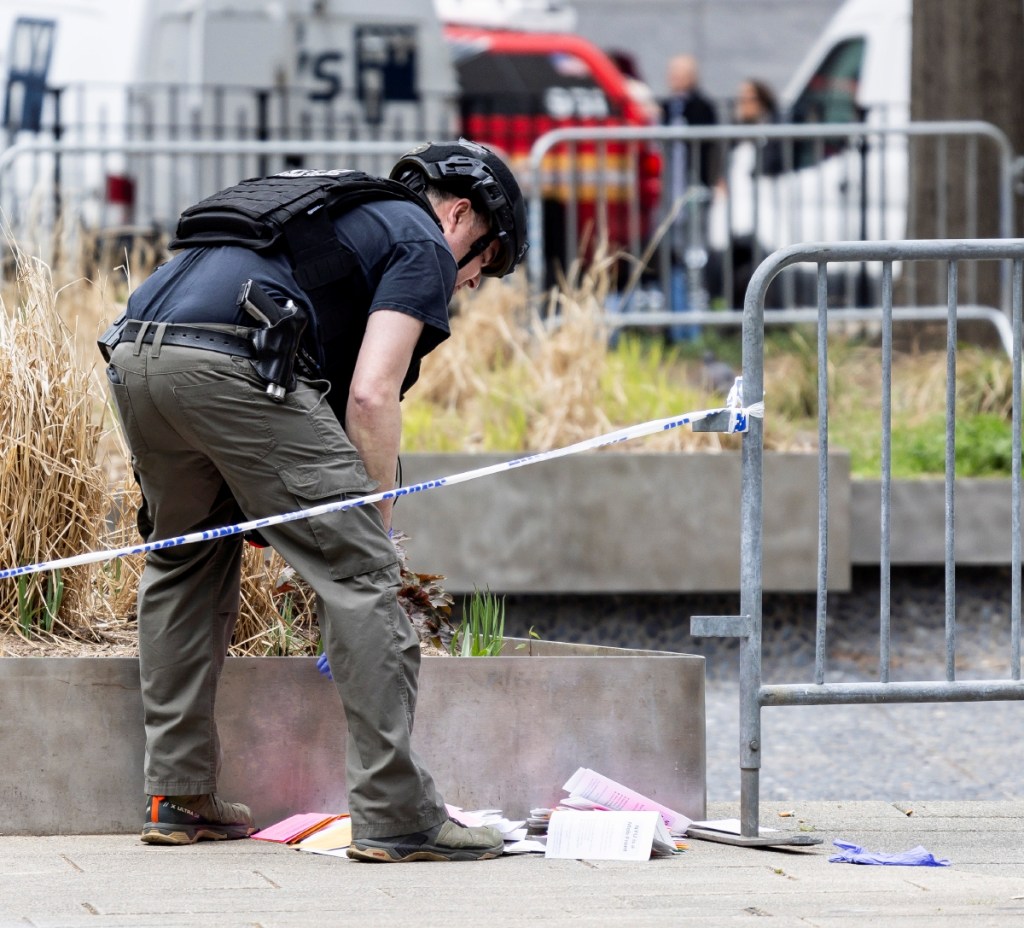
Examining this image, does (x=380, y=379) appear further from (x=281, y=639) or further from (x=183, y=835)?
(x=183, y=835)

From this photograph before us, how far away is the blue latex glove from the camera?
166 inches

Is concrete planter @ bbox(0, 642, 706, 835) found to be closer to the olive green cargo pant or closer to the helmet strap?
the olive green cargo pant

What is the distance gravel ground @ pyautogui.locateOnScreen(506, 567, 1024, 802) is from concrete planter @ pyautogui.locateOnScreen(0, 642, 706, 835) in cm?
128

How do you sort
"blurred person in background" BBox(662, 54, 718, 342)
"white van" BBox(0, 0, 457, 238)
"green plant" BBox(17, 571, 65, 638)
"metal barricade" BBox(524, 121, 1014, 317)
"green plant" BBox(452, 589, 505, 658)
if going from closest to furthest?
"green plant" BBox(17, 571, 65, 638), "green plant" BBox(452, 589, 505, 658), "metal barricade" BBox(524, 121, 1014, 317), "blurred person in background" BBox(662, 54, 718, 342), "white van" BBox(0, 0, 457, 238)

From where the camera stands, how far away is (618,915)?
3.65 meters

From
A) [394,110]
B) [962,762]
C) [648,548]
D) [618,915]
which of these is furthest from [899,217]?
[618,915]

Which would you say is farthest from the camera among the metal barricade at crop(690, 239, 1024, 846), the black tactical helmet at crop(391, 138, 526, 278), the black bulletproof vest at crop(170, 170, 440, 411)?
the metal barricade at crop(690, 239, 1024, 846)

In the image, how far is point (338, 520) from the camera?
4074mm

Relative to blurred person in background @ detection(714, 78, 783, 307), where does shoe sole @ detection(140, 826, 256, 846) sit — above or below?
Answer: below

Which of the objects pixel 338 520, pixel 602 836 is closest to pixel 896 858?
pixel 602 836

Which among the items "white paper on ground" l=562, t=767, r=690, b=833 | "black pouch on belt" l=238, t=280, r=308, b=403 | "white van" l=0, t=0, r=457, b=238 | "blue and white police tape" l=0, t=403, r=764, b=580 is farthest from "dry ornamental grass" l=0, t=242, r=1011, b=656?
"white van" l=0, t=0, r=457, b=238

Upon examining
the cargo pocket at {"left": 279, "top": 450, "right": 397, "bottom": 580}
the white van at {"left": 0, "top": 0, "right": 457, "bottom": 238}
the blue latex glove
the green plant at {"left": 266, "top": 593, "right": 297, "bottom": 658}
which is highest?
the white van at {"left": 0, "top": 0, "right": 457, "bottom": 238}

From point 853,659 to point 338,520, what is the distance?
12.4 ft

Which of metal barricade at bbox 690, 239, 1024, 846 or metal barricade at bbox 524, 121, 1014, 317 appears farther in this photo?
metal barricade at bbox 524, 121, 1014, 317
